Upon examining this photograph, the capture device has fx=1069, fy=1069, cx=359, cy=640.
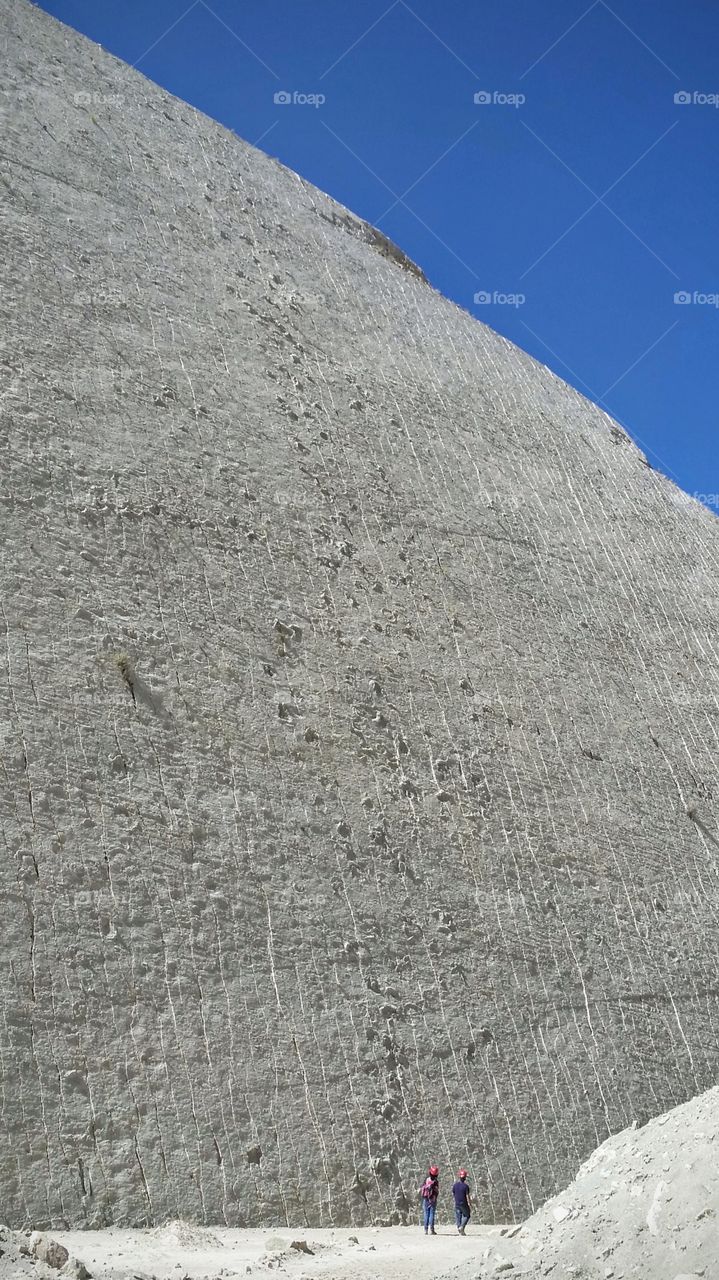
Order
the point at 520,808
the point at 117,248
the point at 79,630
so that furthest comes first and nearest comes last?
the point at 117,248 → the point at 520,808 → the point at 79,630

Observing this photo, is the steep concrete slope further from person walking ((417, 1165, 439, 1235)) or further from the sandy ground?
person walking ((417, 1165, 439, 1235))

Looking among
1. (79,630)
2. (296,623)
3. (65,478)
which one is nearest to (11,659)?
(79,630)

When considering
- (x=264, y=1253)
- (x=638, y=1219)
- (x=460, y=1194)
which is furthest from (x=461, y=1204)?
(x=638, y=1219)

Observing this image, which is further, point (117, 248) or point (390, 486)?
point (390, 486)

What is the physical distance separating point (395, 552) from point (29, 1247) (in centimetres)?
680

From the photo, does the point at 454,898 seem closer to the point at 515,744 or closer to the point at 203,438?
the point at 515,744

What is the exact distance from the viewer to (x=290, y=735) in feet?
25.1

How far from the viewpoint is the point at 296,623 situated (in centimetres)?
845

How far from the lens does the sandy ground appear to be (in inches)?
179

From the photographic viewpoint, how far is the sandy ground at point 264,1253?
14.9ft

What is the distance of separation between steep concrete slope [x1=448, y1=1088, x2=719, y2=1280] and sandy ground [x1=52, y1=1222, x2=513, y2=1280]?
23 cm

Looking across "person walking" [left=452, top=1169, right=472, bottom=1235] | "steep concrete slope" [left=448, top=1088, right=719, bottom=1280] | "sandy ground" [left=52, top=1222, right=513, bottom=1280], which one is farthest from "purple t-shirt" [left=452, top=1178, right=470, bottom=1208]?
"steep concrete slope" [left=448, top=1088, right=719, bottom=1280]

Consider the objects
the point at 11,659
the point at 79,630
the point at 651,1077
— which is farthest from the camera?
the point at 651,1077

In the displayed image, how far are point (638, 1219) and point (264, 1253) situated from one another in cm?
192
